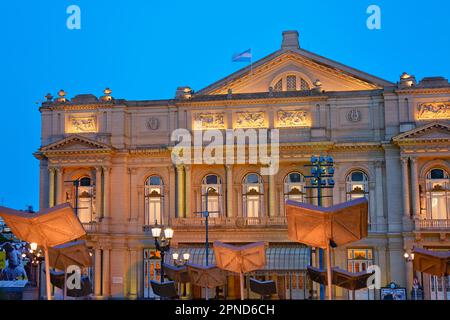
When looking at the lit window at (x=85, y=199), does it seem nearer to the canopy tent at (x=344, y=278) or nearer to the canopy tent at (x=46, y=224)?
the canopy tent at (x=344, y=278)

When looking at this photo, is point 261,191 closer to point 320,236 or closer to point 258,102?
point 258,102

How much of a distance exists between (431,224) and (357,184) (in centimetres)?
→ 524

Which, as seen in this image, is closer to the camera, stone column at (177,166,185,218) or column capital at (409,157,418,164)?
column capital at (409,157,418,164)

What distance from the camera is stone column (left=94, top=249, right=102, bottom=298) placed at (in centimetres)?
4314

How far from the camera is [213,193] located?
4447 cm

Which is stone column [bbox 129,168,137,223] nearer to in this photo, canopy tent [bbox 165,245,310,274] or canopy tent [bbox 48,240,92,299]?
canopy tent [bbox 165,245,310,274]

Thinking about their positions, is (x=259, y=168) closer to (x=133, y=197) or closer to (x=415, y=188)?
(x=133, y=197)

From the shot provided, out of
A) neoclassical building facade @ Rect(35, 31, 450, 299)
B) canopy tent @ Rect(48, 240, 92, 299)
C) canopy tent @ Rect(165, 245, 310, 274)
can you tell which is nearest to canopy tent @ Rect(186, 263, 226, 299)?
canopy tent @ Rect(48, 240, 92, 299)

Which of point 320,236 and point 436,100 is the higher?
point 436,100

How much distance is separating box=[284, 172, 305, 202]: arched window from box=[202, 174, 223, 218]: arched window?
4.41m

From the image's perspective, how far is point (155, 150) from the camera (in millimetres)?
44719
